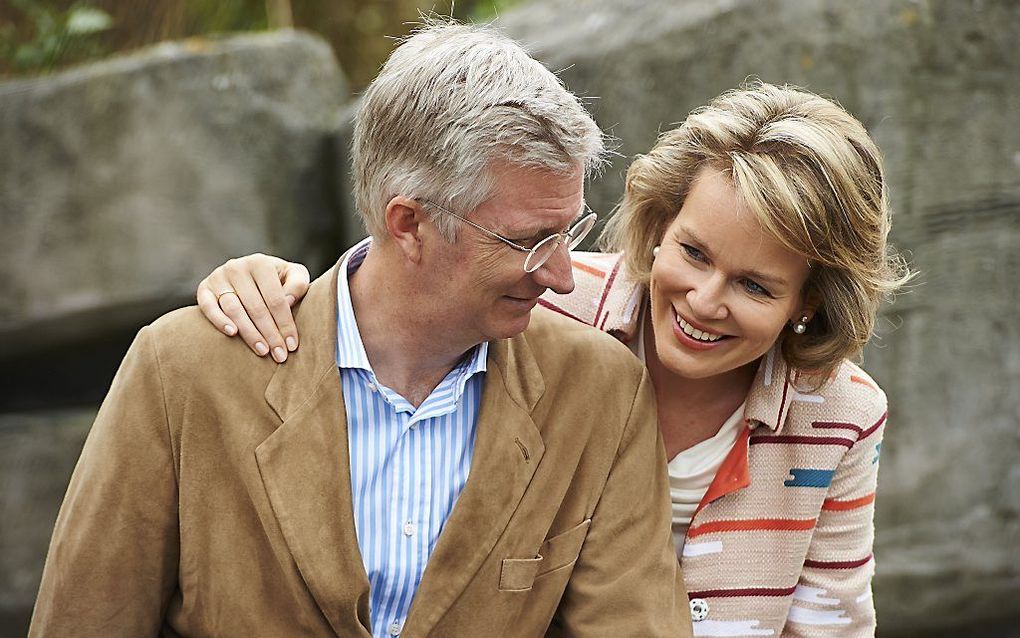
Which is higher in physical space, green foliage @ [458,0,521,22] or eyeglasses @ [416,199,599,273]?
eyeglasses @ [416,199,599,273]

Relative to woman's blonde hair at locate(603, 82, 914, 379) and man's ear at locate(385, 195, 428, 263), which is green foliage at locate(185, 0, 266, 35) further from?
man's ear at locate(385, 195, 428, 263)

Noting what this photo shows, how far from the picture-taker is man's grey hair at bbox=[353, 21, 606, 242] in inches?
76.4

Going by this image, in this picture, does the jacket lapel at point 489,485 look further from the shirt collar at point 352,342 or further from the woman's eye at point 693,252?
the woman's eye at point 693,252

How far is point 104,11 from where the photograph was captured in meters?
4.32

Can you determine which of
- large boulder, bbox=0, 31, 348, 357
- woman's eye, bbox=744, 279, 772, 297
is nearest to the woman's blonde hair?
woman's eye, bbox=744, 279, 772, 297

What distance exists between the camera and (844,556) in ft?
8.43

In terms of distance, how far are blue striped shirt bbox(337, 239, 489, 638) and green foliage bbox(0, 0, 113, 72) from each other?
2549mm

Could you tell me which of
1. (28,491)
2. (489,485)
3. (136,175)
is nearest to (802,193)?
(489,485)

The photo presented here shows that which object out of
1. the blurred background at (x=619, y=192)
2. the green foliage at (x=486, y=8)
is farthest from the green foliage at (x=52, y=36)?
the green foliage at (x=486, y=8)

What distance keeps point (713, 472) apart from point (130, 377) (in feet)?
3.82

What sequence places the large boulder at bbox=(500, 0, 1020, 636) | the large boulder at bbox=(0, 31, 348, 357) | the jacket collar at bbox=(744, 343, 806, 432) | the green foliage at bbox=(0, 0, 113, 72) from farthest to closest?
the green foliage at bbox=(0, 0, 113, 72) → the large boulder at bbox=(0, 31, 348, 357) → the large boulder at bbox=(500, 0, 1020, 636) → the jacket collar at bbox=(744, 343, 806, 432)

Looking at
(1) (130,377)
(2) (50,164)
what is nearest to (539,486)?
(1) (130,377)

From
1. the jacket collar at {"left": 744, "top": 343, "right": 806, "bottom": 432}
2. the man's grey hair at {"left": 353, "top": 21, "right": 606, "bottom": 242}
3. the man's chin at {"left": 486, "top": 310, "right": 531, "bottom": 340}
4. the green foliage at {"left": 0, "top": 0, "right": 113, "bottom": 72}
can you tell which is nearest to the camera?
the man's grey hair at {"left": 353, "top": 21, "right": 606, "bottom": 242}

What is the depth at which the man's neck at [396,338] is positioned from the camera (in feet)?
6.95
